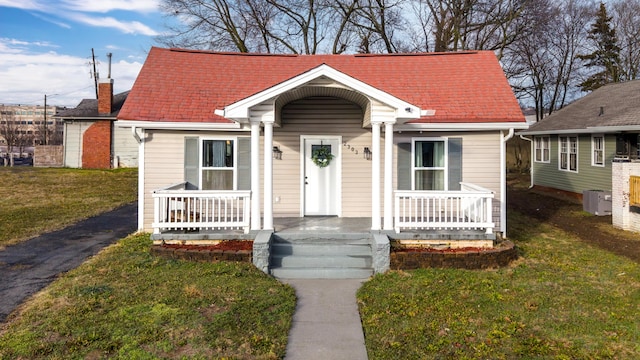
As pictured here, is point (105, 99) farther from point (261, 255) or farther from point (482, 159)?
point (482, 159)

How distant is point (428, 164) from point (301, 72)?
3881 mm

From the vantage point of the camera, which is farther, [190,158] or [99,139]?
[99,139]

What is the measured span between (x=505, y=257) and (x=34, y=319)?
7569 mm

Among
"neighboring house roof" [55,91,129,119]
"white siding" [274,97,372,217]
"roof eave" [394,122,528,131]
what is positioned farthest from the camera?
"neighboring house roof" [55,91,129,119]

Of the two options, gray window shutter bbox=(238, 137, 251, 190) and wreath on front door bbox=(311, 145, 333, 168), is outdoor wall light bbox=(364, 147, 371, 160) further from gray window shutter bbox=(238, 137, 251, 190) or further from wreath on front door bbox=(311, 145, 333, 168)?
gray window shutter bbox=(238, 137, 251, 190)

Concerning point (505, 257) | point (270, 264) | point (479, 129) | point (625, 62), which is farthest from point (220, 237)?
point (625, 62)

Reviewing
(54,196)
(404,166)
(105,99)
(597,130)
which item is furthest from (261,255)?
(105,99)

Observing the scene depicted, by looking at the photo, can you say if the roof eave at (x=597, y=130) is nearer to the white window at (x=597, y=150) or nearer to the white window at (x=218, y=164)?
the white window at (x=597, y=150)

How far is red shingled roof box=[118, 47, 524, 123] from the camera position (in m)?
10.3

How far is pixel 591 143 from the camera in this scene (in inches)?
672

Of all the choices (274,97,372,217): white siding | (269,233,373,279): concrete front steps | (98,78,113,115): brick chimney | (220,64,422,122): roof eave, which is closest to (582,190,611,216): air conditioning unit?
(274,97,372,217): white siding

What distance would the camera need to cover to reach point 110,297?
6133 millimetres

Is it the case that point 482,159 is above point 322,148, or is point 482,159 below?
below

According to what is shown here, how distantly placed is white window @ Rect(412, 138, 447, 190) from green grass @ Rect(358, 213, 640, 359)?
278 cm
